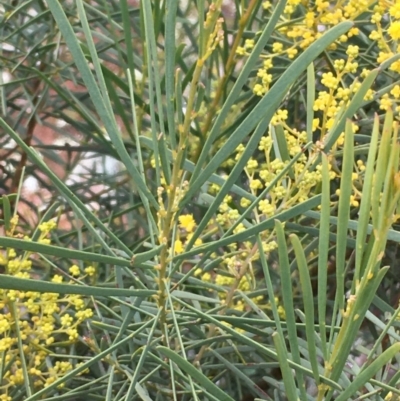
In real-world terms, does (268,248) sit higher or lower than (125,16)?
lower

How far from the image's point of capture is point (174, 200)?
289 mm

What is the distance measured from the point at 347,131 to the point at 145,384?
27 centimetres

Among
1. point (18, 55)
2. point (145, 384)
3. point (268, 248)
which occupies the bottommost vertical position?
point (145, 384)

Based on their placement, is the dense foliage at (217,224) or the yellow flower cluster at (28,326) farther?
the yellow flower cluster at (28,326)

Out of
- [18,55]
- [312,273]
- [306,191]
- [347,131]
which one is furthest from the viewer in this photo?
[18,55]

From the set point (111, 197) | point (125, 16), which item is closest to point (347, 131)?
point (125, 16)

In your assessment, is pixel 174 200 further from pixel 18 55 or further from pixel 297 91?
pixel 18 55

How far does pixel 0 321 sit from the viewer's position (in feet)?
1.19

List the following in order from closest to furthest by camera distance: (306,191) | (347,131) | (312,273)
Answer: (347,131) < (306,191) < (312,273)

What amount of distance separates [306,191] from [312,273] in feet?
0.53

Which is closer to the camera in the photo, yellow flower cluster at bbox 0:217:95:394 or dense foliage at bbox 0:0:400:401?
dense foliage at bbox 0:0:400:401

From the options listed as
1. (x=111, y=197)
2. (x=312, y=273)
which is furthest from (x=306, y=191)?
(x=111, y=197)

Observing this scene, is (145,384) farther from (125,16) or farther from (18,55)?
(18,55)

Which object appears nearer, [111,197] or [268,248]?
[268,248]
